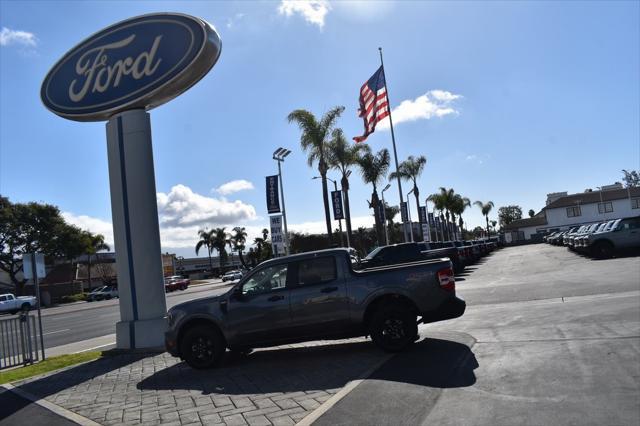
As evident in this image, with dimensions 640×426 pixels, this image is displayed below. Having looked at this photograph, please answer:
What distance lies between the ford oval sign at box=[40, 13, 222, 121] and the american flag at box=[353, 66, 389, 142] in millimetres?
15815

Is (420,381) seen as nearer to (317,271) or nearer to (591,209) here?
(317,271)

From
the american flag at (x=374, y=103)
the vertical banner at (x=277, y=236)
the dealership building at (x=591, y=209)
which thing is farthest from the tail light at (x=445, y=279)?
the dealership building at (x=591, y=209)

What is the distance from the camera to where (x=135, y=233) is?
11.7 m

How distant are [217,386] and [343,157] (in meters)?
30.5

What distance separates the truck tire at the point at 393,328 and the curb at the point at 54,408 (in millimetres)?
4019

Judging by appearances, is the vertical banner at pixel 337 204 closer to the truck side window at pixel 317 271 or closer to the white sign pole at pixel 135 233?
the white sign pole at pixel 135 233

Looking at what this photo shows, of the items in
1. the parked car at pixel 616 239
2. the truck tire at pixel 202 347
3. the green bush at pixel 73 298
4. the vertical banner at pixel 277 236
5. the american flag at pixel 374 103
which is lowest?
the green bush at pixel 73 298

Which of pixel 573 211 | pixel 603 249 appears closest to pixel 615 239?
pixel 603 249

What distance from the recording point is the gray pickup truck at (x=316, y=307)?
8.12 m

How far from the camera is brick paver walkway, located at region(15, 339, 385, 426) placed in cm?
600

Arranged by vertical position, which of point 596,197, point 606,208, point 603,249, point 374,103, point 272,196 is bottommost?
point 603,249

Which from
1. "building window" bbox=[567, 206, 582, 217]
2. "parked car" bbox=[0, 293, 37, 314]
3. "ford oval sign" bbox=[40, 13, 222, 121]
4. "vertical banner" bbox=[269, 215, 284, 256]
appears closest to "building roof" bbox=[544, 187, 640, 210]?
"building window" bbox=[567, 206, 582, 217]

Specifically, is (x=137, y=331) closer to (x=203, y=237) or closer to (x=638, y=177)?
(x=203, y=237)

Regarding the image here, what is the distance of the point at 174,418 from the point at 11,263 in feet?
179
